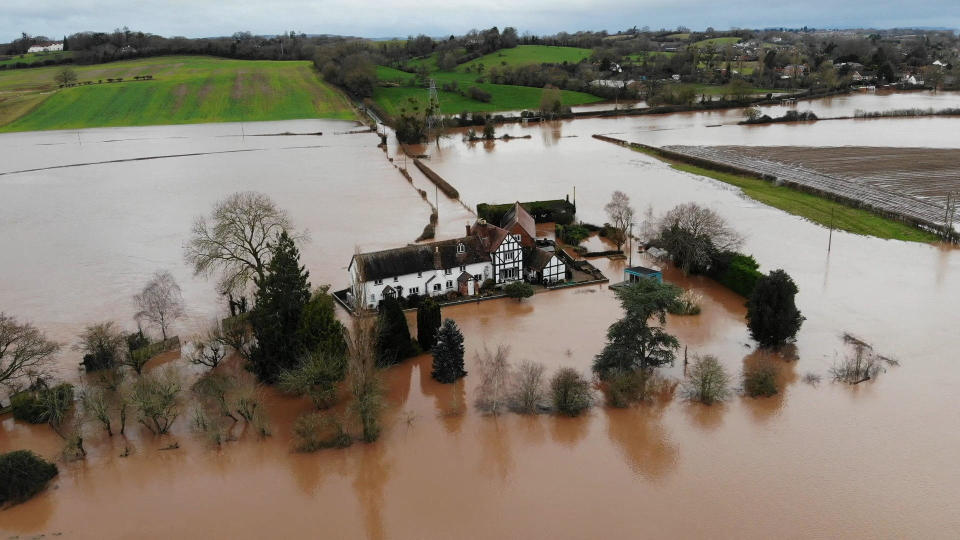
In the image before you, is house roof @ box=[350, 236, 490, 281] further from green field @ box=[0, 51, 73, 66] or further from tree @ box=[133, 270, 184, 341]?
green field @ box=[0, 51, 73, 66]

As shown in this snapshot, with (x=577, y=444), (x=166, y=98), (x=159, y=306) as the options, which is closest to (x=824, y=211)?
(x=577, y=444)

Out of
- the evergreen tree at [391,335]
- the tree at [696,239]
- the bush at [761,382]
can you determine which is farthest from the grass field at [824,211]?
the evergreen tree at [391,335]

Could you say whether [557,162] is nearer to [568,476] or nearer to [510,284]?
[510,284]

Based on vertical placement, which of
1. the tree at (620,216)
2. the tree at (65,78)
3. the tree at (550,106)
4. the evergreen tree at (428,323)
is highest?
the tree at (65,78)

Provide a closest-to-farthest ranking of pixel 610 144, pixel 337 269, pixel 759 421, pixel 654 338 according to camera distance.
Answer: pixel 759 421 → pixel 654 338 → pixel 337 269 → pixel 610 144

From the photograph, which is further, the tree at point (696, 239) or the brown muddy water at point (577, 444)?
the tree at point (696, 239)

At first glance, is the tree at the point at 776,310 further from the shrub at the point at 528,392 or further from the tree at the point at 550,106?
the tree at the point at 550,106

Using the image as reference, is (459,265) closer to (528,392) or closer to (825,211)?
(528,392)

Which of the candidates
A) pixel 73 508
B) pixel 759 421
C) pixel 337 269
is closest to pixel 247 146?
pixel 337 269
